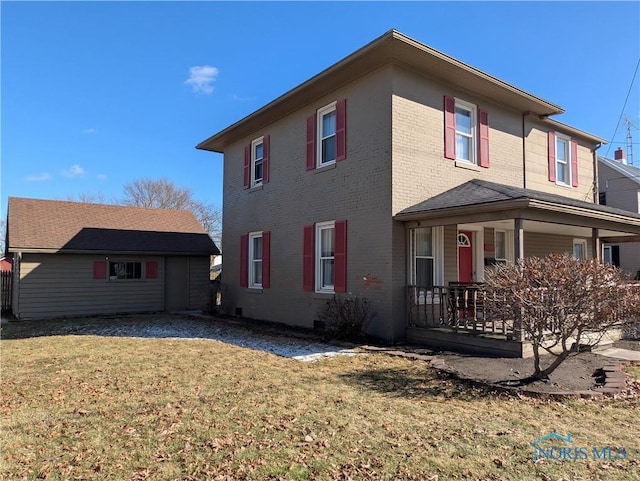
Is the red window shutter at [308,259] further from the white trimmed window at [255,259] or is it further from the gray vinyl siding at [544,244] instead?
the gray vinyl siding at [544,244]

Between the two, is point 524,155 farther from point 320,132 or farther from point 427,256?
point 320,132

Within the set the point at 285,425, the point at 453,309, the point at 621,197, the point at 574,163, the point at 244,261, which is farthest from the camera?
the point at 621,197

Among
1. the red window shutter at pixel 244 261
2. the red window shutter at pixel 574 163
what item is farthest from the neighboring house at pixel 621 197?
the red window shutter at pixel 244 261

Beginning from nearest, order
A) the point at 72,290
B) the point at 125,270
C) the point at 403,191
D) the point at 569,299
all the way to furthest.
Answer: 1. the point at 569,299
2. the point at 403,191
3. the point at 72,290
4. the point at 125,270

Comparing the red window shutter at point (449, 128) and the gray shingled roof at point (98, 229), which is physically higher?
the red window shutter at point (449, 128)

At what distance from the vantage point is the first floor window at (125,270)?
1678 cm

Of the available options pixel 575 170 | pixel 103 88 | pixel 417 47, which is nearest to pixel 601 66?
pixel 575 170

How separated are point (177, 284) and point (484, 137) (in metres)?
13.0

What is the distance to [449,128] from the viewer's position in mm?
10531

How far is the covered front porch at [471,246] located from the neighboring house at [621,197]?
1138 cm

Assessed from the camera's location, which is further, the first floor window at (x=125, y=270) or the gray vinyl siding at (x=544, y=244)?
the first floor window at (x=125, y=270)

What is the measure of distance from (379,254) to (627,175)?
1911cm

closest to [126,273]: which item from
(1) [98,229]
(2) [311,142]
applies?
(1) [98,229]

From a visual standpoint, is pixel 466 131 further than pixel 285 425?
Yes
